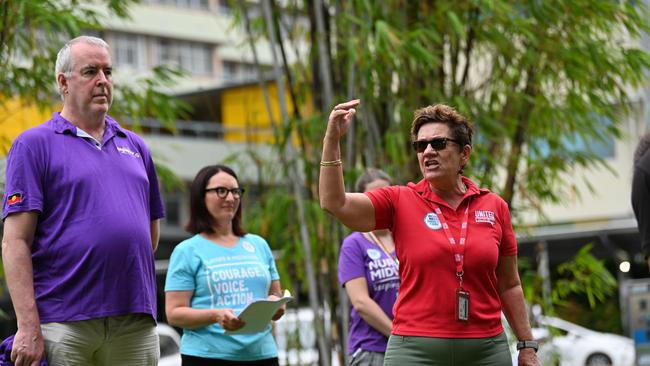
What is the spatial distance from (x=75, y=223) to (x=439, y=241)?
3.99 feet

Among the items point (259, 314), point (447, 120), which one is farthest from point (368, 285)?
point (447, 120)

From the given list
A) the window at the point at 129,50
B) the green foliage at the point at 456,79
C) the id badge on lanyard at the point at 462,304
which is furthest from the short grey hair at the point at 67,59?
the window at the point at 129,50

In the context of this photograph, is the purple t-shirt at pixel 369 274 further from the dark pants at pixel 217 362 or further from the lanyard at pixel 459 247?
the lanyard at pixel 459 247

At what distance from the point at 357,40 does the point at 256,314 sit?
2.49 m

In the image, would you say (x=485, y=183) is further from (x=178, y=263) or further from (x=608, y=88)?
(x=178, y=263)

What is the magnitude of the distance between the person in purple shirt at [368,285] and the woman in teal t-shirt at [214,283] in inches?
13.9

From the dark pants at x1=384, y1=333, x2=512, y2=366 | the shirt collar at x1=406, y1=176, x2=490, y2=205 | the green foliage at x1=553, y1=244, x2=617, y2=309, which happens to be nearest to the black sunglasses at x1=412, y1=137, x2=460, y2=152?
the shirt collar at x1=406, y1=176, x2=490, y2=205

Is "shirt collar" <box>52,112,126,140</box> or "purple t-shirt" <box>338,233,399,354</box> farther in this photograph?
"purple t-shirt" <box>338,233,399,354</box>

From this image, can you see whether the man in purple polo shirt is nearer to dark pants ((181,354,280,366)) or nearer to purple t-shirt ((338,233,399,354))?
dark pants ((181,354,280,366))

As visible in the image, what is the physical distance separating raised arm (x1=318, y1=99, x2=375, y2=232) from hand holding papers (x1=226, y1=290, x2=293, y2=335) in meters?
0.82

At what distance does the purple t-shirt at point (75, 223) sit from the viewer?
3.76 meters

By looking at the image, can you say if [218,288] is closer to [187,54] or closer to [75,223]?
[75,223]

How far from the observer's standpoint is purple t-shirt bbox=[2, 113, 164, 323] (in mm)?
3762

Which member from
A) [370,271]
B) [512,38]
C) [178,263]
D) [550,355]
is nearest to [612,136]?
[512,38]
